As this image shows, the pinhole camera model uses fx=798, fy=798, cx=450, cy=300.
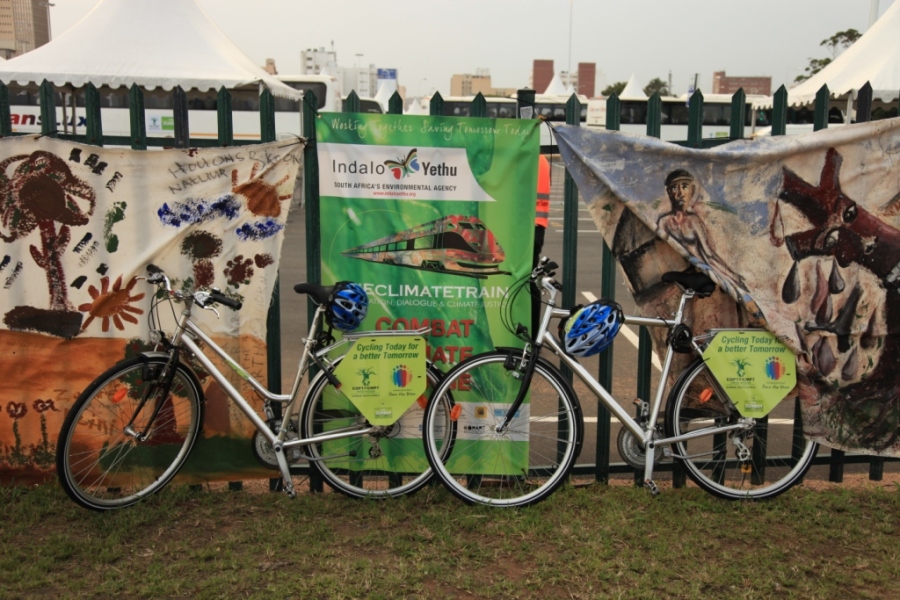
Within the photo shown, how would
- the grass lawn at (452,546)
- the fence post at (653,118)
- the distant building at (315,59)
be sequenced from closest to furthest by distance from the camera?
1. the grass lawn at (452,546)
2. the fence post at (653,118)
3. the distant building at (315,59)

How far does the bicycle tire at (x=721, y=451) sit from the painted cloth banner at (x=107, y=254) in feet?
7.21

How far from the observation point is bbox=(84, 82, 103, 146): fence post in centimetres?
400

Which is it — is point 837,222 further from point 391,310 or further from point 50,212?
point 50,212

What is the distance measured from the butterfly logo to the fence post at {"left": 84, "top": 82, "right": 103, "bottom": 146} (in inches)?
57.9

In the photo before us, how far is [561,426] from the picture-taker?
4.16 m

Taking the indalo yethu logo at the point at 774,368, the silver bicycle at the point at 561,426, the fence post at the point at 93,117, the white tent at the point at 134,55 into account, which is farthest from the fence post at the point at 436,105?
the white tent at the point at 134,55

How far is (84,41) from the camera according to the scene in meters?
15.9

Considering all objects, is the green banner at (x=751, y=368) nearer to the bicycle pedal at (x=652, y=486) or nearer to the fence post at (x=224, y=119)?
the bicycle pedal at (x=652, y=486)

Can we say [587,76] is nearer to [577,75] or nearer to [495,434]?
[577,75]

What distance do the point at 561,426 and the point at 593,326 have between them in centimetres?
62

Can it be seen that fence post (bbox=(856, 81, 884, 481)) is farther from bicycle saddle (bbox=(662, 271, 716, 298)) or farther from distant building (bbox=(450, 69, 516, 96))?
distant building (bbox=(450, 69, 516, 96))

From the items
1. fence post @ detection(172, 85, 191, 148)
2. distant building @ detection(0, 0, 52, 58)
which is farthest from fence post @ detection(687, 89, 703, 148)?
distant building @ detection(0, 0, 52, 58)

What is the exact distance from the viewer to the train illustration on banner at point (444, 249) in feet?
13.4

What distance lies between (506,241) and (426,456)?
1174 mm
